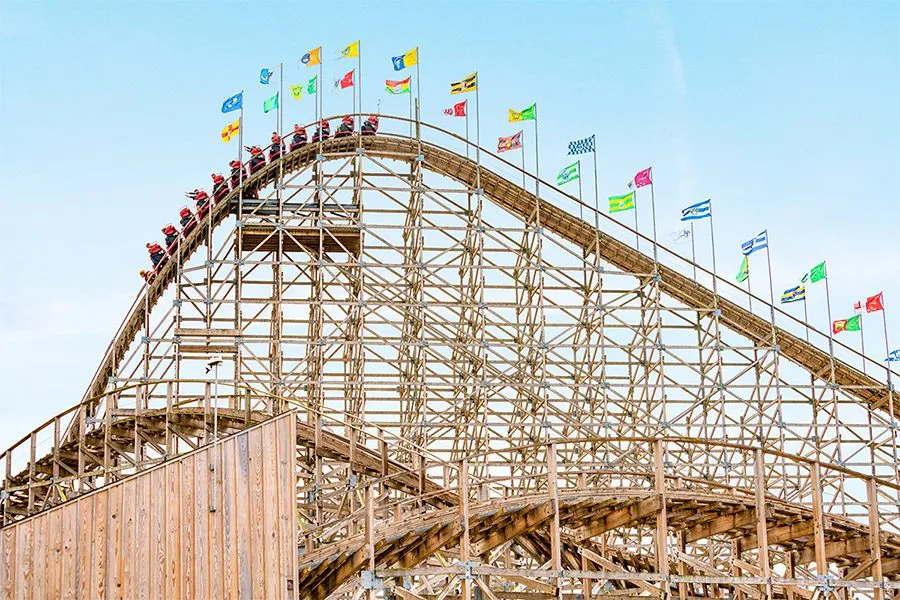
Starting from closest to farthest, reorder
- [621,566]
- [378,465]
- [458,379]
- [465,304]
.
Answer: [621,566] < [378,465] < [465,304] < [458,379]

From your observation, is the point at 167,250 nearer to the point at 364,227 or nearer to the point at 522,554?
the point at 364,227

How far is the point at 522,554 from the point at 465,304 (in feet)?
24.2

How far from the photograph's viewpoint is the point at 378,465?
24.9 m

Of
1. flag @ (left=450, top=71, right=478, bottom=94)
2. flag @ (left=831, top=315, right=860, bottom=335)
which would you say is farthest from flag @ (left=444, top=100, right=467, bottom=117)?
flag @ (left=831, top=315, right=860, bottom=335)

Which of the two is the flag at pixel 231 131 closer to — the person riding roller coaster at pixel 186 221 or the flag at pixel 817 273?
the person riding roller coaster at pixel 186 221

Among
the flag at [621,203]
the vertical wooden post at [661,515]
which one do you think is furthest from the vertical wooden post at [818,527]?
the flag at [621,203]

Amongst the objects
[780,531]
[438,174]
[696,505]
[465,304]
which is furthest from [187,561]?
[438,174]

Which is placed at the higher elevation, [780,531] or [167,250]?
[167,250]

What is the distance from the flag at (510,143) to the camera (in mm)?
32219

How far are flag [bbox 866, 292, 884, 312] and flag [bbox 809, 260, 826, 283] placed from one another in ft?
4.45

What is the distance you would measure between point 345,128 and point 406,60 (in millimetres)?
2274

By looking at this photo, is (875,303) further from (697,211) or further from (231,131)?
(231,131)

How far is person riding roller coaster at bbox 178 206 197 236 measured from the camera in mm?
29547

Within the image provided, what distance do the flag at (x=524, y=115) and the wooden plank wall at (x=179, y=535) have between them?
16.6 metres
